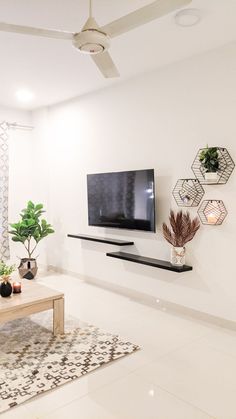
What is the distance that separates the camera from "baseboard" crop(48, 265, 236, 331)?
10.8ft

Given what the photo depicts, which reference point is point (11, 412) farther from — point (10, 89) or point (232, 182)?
point (10, 89)

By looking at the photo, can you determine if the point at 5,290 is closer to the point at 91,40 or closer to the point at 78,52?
the point at 91,40

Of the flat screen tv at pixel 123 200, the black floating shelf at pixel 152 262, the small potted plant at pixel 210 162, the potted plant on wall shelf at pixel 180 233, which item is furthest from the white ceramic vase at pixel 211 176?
the black floating shelf at pixel 152 262

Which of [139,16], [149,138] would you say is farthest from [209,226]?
[139,16]

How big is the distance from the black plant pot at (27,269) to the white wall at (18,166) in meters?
0.58

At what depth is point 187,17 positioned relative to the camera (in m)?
2.61

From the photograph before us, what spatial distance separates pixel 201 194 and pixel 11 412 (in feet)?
7.98

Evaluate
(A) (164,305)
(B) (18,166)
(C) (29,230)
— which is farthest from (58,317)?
(B) (18,166)

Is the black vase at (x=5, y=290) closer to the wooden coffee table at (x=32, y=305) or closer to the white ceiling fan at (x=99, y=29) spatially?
the wooden coffee table at (x=32, y=305)

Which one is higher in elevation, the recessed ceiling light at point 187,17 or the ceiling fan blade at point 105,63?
the recessed ceiling light at point 187,17

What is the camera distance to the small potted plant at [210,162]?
10.3 feet

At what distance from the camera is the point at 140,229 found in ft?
12.6

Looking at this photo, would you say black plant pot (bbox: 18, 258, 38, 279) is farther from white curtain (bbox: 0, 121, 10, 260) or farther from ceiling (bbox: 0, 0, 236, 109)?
ceiling (bbox: 0, 0, 236, 109)

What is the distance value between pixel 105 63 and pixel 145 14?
55 centimetres
